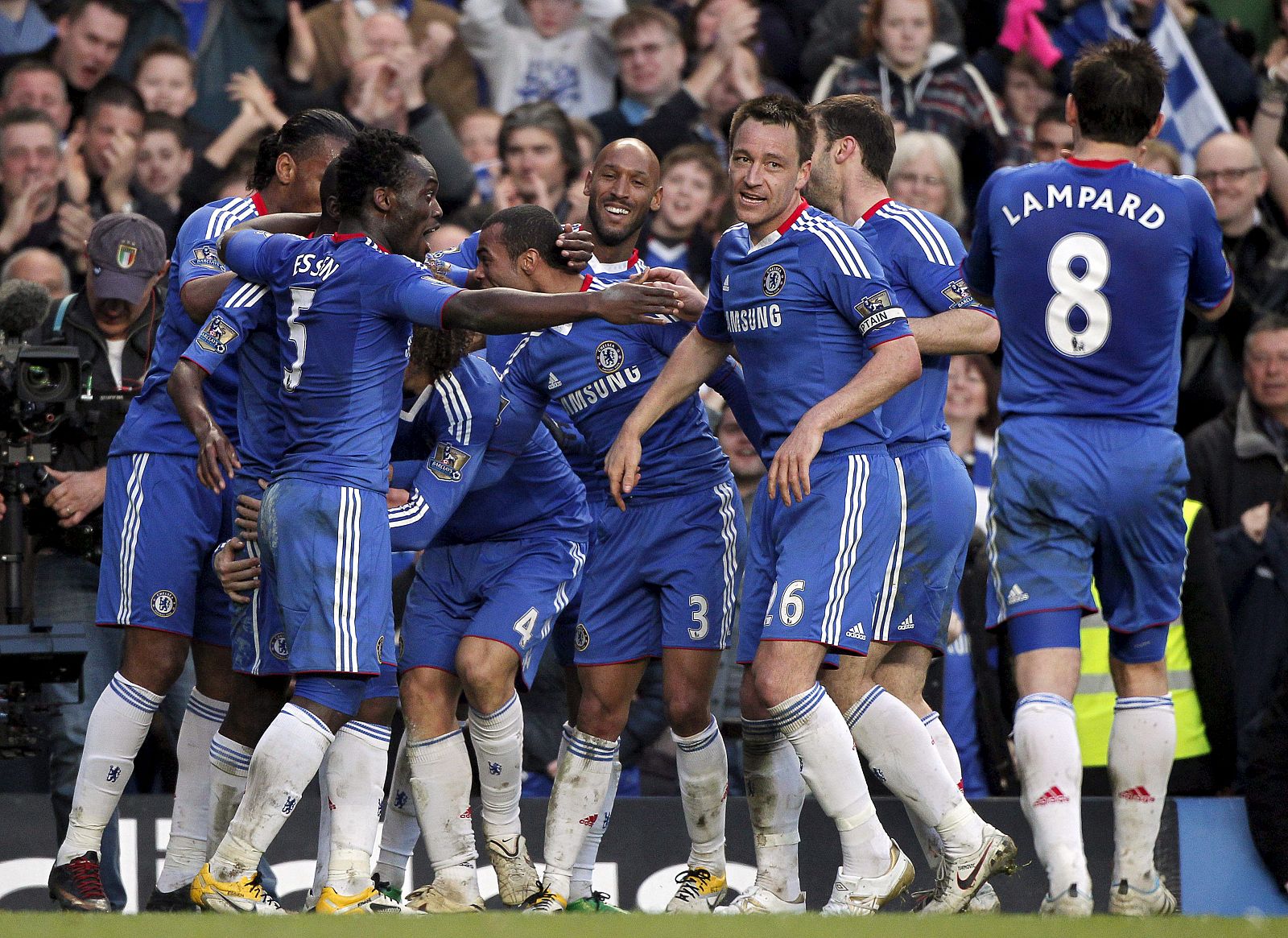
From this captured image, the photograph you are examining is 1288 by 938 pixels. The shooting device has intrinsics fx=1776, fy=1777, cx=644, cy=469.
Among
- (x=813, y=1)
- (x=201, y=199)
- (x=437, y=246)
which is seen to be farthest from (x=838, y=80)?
(x=201, y=199)

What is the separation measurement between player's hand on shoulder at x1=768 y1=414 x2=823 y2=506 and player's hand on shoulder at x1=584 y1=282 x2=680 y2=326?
625 millimetres

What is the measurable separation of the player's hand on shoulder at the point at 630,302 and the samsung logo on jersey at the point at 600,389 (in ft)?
4.29

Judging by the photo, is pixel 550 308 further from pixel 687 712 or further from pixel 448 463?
pixel 687 712

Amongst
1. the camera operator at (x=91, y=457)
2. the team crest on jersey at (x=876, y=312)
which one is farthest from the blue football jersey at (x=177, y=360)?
the team crest on jersey at (x=876, y=312)

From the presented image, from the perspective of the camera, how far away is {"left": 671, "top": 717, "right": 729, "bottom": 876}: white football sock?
664 cm

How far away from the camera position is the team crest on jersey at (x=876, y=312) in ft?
19.5

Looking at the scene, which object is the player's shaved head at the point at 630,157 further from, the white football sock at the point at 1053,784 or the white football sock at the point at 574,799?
the white football sock at the point at 1053,784

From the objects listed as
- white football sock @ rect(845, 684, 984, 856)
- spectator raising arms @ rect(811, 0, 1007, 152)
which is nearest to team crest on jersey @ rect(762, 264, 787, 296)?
white football sock @ rect(845, 684, 984, 856)

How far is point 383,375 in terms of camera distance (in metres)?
6.00

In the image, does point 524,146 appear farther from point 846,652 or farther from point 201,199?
point 846,652

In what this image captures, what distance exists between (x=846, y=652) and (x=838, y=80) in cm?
550

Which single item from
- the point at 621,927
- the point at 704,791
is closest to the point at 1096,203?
the point at 704,791

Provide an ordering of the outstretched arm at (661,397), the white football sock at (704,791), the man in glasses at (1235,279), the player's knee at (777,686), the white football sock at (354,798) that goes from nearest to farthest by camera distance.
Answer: the player's knee at (777,686) < the white football sock at (354,798) < the outstretched arm at (661,397) < the white football sock at (704,791) < the man in glasses at (1235,279)

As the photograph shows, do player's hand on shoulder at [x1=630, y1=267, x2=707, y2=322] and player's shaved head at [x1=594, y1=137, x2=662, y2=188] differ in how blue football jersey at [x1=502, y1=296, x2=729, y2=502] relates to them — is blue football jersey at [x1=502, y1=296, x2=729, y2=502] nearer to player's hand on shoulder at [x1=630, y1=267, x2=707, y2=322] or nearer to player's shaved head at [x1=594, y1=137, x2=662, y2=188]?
player's hand on shoulder at [x1=630, y1=267, x2=707, y2=322]
